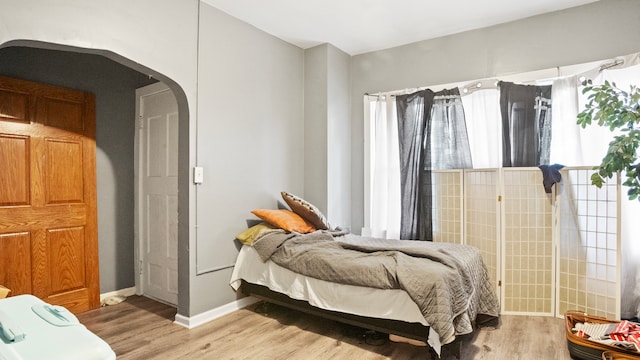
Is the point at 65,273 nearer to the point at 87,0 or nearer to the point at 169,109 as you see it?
the point at 169,109

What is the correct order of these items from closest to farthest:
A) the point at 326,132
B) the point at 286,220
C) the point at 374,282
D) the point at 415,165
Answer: the point at 374,282
the point at 286,220
the point at 415,165
the point at 326,132

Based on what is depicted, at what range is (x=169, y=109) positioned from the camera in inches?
133

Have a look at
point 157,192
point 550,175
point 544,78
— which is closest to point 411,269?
point 550,175

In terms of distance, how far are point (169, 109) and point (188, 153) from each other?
2.54 ft

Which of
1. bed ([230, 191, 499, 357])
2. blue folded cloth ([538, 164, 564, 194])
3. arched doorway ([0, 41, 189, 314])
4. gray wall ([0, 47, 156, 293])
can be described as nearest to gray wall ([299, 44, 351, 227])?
bed ([230, 191, 499, 357])

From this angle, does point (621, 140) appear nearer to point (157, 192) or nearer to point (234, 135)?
point (234, 135)

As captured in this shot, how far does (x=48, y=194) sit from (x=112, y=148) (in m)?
0.73

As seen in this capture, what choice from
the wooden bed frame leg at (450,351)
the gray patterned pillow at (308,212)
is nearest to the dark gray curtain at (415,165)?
the gray patterned pillow at (308,212)

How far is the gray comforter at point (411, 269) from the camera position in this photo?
6.98 ft

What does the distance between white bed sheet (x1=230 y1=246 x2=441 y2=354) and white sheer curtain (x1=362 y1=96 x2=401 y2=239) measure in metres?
1.48

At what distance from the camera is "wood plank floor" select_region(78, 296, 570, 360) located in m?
2.42

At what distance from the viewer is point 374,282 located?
236 cm

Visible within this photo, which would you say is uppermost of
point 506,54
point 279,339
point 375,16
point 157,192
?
point 375,16

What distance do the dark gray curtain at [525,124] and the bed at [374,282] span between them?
40.6 inches
